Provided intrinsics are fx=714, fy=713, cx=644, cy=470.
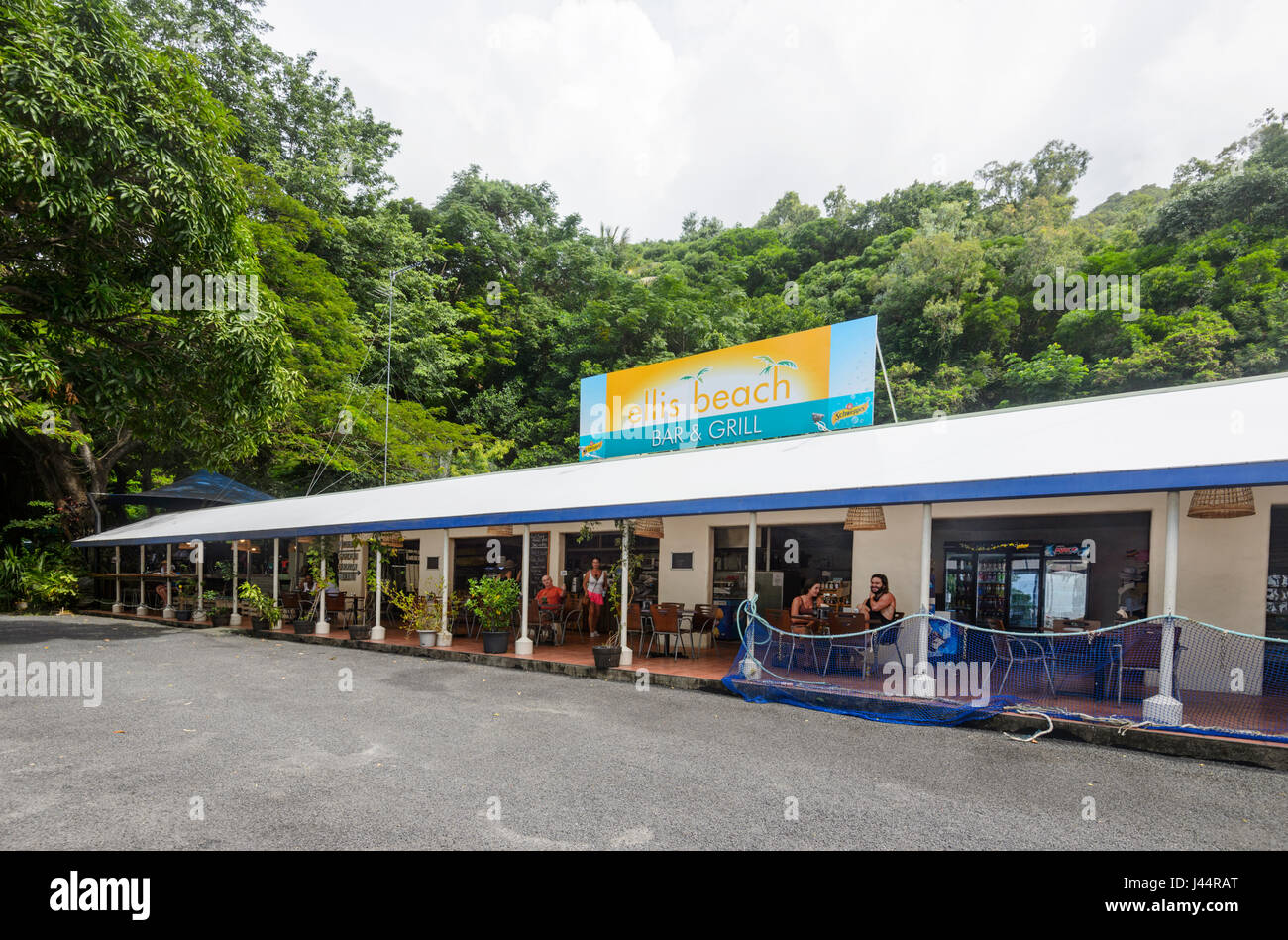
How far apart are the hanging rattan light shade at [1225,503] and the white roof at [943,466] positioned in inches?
26.7

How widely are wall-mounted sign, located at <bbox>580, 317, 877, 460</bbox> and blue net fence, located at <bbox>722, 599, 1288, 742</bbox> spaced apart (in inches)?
188

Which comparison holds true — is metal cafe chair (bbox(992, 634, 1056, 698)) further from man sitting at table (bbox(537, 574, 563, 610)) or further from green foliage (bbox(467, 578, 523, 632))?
man sitting at table (bbox(537, 574, 563, 610))

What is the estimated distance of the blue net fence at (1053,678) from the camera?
6227 millimetres

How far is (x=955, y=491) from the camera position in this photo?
6.91m

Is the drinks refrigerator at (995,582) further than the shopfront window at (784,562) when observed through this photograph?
No

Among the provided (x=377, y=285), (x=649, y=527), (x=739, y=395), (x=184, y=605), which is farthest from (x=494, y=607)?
(x=377, y=285)

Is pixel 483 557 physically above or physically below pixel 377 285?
below

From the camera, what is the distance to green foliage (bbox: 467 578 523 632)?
11.2 metres

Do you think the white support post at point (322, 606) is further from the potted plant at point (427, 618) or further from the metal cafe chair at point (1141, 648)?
the metal cafe chair at point (1141, 648)

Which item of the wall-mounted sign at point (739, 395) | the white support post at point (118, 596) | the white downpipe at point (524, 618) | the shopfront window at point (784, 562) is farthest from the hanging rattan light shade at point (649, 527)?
the white support post at point (118, 596)

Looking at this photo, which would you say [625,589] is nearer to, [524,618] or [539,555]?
[524,618]

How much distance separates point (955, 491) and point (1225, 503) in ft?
7.80

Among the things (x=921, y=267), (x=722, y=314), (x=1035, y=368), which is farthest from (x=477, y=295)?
(x=1035, y=368)
